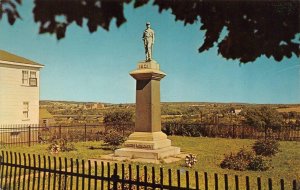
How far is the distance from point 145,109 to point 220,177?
181 inches

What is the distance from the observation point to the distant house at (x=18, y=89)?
23.3 meters

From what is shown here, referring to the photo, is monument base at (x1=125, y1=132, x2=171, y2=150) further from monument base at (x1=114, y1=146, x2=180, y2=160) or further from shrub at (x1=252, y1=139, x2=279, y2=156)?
shrub at (x1=252, y1=139, x2=279, y2=156)

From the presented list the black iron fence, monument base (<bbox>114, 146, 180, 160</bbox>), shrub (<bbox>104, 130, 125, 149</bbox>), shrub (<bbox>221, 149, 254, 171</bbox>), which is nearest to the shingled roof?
shrub (<bbox>104, 130, 125, 149</bbox>)

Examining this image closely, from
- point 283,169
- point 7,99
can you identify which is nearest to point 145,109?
point 283,169

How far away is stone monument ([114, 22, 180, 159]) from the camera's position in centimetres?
1256

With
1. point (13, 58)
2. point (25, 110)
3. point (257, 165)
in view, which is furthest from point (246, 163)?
point (13, 58)

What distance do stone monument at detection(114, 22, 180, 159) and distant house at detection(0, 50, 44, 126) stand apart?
13.3 m

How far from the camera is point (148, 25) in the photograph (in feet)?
45.4

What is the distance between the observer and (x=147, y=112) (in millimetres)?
13047

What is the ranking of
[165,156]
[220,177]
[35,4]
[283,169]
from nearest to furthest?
[35,4] → [220,177] → [283,169] → [165,156]

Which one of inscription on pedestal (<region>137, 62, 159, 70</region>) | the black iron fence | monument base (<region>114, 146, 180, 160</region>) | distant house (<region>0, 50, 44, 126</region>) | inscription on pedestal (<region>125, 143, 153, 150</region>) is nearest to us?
the black iron fence

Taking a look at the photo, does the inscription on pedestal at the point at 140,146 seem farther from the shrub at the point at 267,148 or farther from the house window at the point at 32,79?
the house window at the point at 32,79

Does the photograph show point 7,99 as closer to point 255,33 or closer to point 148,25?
point 148,25

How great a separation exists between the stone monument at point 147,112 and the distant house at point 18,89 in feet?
43.5
